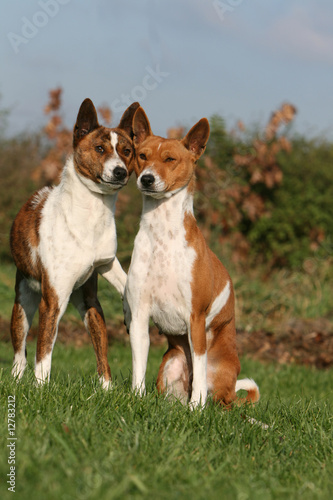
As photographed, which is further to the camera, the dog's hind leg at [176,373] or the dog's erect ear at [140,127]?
the dog's hind leg at [176,373]

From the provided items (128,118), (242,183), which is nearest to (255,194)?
(242,183)

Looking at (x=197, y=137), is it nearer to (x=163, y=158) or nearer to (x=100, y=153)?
(x=163, y=158)

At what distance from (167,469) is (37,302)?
284cm

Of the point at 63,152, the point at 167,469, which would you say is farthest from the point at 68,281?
the point at 63,152

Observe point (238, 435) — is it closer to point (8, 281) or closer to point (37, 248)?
point (37, 248)

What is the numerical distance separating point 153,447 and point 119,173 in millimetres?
2213

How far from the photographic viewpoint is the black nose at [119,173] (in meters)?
4.81

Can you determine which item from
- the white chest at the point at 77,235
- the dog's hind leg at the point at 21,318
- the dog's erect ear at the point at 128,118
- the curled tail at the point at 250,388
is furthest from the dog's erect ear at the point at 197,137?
the curled tail at the point at 250,388

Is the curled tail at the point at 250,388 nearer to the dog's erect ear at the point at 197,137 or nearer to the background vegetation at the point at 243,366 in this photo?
the background vegetation at the point at 243,366

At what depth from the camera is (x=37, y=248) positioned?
Answer: 5125mm

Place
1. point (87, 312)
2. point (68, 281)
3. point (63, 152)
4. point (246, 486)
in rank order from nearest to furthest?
point (246, 486) → point (68, 281) → point (87, 312) → point (63, 152)

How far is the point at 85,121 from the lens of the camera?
5145mm

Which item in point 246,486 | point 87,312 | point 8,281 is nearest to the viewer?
point 246,486

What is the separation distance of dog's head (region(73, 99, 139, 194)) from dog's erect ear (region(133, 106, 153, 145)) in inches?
3.6
